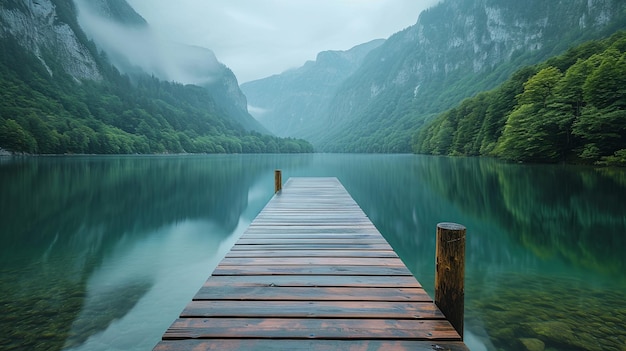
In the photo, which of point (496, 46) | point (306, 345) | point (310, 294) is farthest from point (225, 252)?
point (496, 46)

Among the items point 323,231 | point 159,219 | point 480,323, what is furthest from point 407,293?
point 159,219

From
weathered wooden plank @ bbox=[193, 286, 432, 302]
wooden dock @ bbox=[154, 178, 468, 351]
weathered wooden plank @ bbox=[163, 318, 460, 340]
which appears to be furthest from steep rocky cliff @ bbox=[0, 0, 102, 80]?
weathered wooden plank @ bbox=[163, 318, 460, 340]

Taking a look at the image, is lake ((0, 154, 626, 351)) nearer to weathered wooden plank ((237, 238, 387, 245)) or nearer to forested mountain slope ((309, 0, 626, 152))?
weathered wooden plank ((237, 238, 387, 245))

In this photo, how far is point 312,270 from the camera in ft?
14.4

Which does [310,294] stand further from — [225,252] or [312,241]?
[225,252]

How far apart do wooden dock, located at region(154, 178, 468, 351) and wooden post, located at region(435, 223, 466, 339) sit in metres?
0.13

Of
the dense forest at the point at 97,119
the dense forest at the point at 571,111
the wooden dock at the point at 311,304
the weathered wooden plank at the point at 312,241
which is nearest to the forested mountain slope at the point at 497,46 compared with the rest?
the dense forest at the point at 97,119

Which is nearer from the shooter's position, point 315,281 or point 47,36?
point 315,281

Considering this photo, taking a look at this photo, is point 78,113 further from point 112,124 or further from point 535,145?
point 535,145

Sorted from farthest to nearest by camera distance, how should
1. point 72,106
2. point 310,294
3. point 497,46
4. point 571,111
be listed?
point 497,46 < point 72,106 < point 571,111 < point 310,294

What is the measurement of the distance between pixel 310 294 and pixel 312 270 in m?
0.84

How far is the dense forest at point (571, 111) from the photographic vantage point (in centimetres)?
3003

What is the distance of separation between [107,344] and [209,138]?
139496mm

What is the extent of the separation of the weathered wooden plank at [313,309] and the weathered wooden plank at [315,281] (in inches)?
19.2
